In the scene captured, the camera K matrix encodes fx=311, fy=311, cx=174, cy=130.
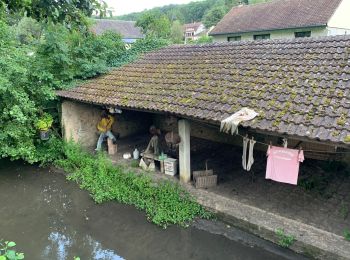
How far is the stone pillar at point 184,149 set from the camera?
8.96 metres

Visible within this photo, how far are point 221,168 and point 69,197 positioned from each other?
16.5ft

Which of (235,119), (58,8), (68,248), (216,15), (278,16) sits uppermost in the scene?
(216,15)

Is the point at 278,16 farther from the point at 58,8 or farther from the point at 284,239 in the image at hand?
the point at 58,8

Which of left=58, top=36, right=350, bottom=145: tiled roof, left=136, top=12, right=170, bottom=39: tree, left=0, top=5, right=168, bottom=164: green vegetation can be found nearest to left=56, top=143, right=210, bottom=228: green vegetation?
left=0, top=5, right=168, bottom=164: green vegetation

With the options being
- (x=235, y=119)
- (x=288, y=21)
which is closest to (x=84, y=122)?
(x=235, y=119)

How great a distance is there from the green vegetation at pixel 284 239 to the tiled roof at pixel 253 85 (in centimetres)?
230

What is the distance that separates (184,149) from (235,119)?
248 centimetres

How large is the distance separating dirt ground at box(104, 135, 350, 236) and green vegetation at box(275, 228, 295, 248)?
0.69 meters

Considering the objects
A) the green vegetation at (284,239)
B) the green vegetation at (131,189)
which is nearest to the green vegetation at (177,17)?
the green vegetation at (131,189)

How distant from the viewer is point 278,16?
93.5 feet

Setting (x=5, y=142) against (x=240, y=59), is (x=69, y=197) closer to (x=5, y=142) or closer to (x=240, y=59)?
(x=5, y=142)

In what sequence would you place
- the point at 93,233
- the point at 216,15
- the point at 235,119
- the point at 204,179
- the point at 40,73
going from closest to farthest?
the point at 235,119
the point at 93,233
the point at 204,179
the point at 40,73
the point at 216,15

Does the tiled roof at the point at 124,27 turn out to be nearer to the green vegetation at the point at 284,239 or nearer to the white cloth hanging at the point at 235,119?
the white cloth hanging at the point at 235,119

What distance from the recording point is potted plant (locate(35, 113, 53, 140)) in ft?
37.4
